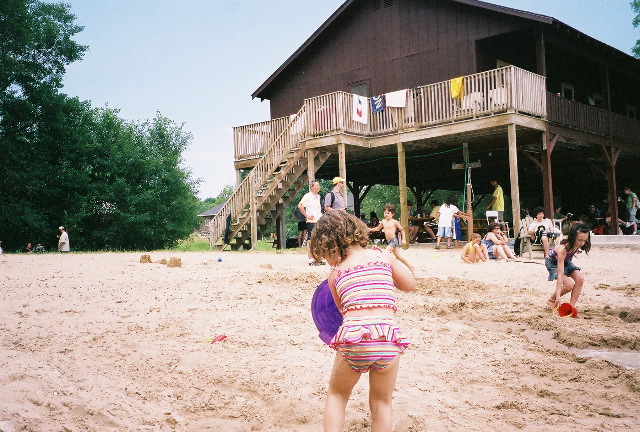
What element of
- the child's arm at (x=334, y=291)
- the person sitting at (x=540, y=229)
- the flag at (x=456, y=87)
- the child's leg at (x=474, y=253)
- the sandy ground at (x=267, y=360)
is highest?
the flag at (x=456, y=87)

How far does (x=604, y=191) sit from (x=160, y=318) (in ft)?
86.0

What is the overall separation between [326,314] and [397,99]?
49.0ft

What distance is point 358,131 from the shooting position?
17938mm

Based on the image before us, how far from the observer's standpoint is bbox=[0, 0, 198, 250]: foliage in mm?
27344

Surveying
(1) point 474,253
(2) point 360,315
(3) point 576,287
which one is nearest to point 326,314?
(2) point 360,315

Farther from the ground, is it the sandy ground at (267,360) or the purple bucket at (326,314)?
the purple bucket at (326,314)

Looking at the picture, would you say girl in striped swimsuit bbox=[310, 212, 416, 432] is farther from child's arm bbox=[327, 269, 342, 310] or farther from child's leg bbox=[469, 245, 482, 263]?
child's leg bbox=[469, 245, 482, 263]

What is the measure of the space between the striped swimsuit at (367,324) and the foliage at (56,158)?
88.5 feet

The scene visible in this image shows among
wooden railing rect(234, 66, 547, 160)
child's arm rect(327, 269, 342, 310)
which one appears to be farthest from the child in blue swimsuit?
wooden railing rect(234, 66, 547, 160)

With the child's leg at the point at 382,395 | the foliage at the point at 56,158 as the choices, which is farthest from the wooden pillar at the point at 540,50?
the foliage at the point at 56,158

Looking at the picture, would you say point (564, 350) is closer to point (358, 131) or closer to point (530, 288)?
point (530, 288)

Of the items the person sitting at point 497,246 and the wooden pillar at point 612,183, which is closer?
the person sitting at point 497,246

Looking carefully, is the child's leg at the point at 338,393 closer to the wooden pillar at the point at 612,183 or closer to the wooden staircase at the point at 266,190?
the wooden staircase at the point at 266,190

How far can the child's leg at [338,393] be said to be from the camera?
2953 mm
